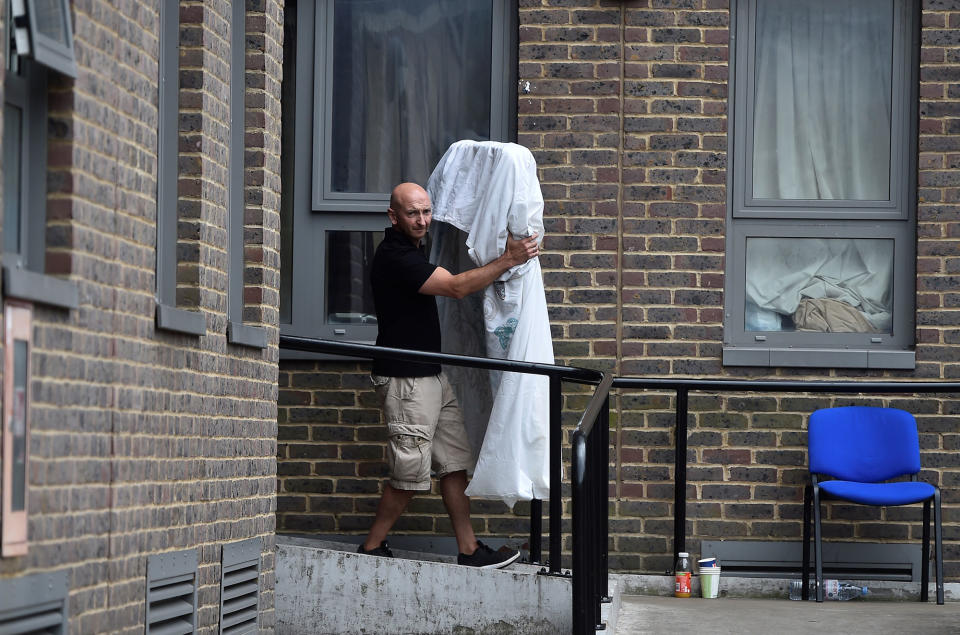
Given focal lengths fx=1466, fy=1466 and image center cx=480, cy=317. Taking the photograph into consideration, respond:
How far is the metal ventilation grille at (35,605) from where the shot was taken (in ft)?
11.2

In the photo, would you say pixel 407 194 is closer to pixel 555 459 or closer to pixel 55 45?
pixel 555 459

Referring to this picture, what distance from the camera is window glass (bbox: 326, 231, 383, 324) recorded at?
763 cm

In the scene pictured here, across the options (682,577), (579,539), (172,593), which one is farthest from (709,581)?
(172,593)

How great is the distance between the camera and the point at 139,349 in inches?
169

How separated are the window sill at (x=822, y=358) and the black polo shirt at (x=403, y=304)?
71.1 inches

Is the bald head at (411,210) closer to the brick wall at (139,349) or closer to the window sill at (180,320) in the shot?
the brick wall at (139,349)

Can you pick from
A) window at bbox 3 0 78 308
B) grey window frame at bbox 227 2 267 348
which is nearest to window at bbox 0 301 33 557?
window at bbox 3 0 78 308

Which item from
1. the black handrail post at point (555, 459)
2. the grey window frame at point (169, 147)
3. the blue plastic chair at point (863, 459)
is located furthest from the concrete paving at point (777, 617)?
the grey window frame at point (169, 147)

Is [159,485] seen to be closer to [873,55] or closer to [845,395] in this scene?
[845,395]

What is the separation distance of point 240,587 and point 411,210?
1.83 metres

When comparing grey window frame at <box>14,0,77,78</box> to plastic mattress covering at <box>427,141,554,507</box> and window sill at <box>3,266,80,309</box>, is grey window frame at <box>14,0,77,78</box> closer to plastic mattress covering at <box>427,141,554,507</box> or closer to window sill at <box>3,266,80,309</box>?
window sill at <box>3,266,80,309</box>

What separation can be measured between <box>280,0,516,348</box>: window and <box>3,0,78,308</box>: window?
3.81 meters

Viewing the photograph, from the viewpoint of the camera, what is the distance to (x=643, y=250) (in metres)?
7.44

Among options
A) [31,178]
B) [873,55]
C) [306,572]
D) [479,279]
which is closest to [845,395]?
[873,55]
